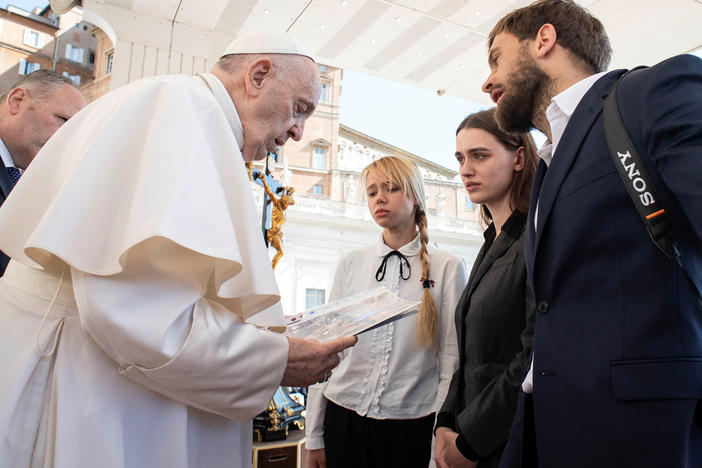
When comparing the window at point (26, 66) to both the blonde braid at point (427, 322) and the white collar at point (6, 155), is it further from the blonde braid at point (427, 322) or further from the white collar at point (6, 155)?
the blonde braid at point (427, 322)

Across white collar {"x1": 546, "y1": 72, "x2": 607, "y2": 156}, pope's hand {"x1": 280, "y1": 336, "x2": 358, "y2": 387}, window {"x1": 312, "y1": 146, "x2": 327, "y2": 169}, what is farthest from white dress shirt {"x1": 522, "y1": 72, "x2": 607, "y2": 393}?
window {"x1": 312, "y1": 146, "x2": 327, "y2": 169}

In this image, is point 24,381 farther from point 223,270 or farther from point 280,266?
point 280,266

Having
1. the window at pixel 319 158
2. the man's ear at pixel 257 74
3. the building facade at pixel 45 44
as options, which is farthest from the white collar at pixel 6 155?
the window at pixel 319 158

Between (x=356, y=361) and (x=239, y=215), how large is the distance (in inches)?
44.7

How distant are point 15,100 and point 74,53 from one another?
1644 cm

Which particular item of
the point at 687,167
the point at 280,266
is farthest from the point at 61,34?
the point at 687,167

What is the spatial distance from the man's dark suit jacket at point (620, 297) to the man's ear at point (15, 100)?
2200 mm

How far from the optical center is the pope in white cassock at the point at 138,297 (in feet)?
3.04

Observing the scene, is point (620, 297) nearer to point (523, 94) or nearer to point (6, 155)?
point (523, 94)

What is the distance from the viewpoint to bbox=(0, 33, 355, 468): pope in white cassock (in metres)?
0.93

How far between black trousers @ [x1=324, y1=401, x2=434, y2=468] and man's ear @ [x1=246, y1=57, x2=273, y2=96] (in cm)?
128

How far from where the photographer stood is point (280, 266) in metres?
14.8

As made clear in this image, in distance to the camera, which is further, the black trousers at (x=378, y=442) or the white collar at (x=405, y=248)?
the white collar at (x=405, y=248)

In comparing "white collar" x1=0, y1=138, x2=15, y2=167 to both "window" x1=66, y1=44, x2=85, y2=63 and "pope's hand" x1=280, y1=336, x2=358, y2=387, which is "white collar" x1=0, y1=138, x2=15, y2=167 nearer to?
"pope's hand" x1=280, y1=336, x2=358, y2=387
